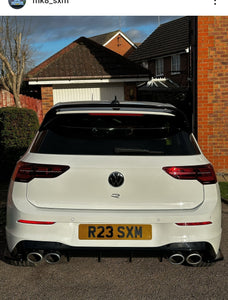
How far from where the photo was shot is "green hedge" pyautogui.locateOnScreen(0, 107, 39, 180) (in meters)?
8.73

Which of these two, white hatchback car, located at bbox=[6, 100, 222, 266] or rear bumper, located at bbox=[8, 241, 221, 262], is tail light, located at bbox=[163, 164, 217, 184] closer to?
white hatchback car, located at bbox=[6, 100, 222, 266]

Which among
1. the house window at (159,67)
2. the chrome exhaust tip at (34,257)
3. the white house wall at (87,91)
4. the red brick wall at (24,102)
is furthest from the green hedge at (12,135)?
the house window at (159,67)

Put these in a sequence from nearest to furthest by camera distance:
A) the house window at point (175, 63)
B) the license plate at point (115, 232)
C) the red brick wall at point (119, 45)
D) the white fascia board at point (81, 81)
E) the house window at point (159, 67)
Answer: the license plate at point (115, 232) < the white fascia board at point (81, 81) < the house window at point (175, 63) < the house window at point (159, 67) < the red brick wall at point (119, 45)

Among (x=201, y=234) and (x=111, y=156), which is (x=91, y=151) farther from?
(x=201, y=234)

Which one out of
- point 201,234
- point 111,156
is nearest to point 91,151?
point 111,156

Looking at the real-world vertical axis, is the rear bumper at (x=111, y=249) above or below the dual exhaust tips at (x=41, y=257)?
above

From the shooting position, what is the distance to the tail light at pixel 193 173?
3.18m

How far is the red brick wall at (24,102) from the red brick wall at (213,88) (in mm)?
7493

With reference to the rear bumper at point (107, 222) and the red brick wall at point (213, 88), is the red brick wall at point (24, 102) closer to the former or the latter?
the red brick wall at point (213, 88)

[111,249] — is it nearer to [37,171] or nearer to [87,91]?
[37,171]

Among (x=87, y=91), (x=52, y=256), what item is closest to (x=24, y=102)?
(x=87, y=91)

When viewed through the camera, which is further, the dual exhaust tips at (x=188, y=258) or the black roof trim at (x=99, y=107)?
the black roof trim at (x=99, y=107)

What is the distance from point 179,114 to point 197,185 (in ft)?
2.27

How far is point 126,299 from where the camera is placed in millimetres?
3260
